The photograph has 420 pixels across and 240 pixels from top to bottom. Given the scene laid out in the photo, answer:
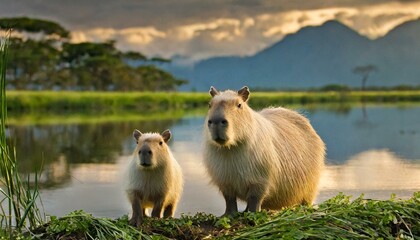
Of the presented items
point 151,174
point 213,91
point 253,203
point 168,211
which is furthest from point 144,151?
point 253,203

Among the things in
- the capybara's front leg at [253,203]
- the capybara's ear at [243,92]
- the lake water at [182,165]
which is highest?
the capybara's ear at [243,92]

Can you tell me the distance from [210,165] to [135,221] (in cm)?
85

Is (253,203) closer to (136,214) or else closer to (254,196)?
(254,196)

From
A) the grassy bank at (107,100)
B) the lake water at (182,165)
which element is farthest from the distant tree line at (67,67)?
the lake water at (182,165)

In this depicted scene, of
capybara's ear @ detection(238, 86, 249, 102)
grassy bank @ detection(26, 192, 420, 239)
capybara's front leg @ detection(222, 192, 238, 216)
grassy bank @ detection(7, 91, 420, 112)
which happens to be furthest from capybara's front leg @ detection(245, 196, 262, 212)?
grassy bank @ detection(7, 91, 420, 112)

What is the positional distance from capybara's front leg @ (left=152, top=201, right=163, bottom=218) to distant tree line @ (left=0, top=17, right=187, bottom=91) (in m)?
52.3

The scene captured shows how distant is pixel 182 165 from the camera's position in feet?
46.8

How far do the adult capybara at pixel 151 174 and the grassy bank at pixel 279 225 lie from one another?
642 mm

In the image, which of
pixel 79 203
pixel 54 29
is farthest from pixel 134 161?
pixel 54 29

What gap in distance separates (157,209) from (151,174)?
0.32 meters

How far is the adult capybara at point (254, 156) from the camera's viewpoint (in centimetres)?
585

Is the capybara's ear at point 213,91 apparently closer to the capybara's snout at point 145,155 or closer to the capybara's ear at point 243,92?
the capybara's ear at point 243,92

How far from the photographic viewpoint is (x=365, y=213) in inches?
212

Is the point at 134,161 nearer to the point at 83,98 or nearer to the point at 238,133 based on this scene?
the point at 238,133
